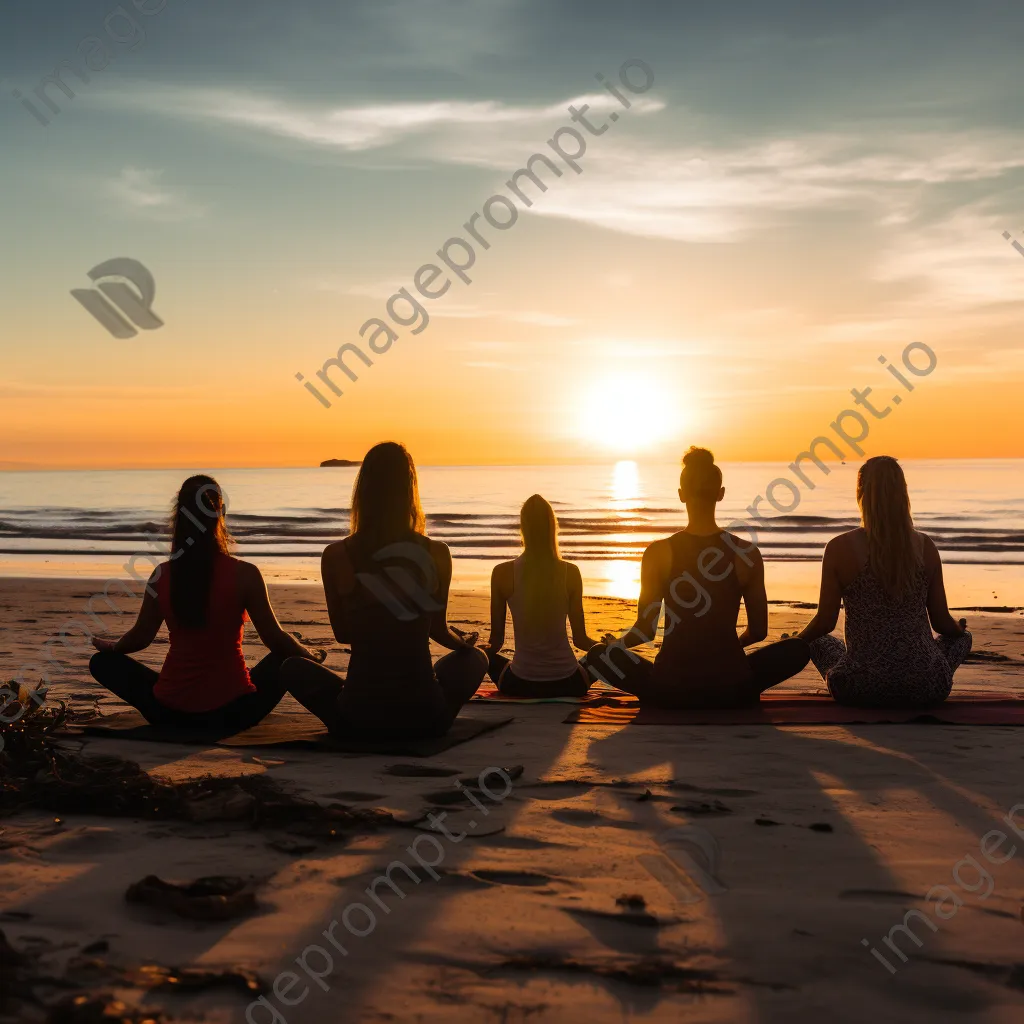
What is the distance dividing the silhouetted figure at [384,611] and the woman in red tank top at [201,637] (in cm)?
39

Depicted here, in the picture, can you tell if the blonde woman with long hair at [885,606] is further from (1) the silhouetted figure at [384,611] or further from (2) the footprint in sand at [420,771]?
(2) the footprint in sand at [420,771]

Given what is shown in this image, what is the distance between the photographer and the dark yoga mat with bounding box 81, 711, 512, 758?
4.96 meters

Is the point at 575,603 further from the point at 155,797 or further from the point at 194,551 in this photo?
the point at 155,797

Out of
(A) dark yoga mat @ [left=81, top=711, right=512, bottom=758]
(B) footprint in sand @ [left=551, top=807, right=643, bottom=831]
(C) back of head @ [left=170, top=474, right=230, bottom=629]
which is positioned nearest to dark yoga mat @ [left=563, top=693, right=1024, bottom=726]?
(A) dark yoga mat @ [left=81, top=711, right=512, bottom=758]

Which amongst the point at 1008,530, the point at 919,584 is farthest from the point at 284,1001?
the point at 1008,530

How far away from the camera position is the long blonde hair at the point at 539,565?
6594mm

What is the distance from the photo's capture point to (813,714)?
19.2ft

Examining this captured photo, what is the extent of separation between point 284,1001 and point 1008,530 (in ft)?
94.6

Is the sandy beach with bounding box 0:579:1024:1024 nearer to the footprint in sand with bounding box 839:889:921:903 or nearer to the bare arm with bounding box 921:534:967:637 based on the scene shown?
the footprint in sand with bounding box 839:889:921:903

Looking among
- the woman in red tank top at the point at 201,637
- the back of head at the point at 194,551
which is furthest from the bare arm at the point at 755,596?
the back of head at the point at 194,551

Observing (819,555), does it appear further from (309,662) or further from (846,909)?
(846,909)

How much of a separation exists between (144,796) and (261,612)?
5.21ft

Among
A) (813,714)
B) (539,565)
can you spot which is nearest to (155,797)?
(539,565)

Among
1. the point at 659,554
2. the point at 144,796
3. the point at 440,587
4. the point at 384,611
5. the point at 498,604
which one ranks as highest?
the point at 659,554
